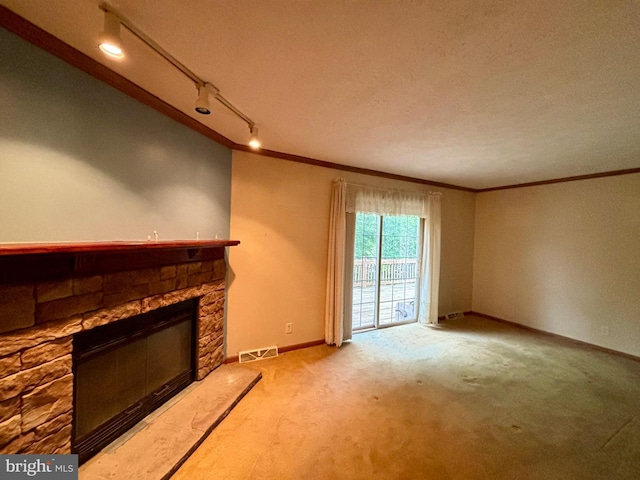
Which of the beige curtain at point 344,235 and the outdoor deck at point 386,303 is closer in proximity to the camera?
the beige curtain at point 344,235

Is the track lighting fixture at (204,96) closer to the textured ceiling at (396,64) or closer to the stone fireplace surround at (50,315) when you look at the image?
the textured ceiling at (396,64)

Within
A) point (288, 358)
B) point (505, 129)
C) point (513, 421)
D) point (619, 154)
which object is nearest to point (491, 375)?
point (513, 421)

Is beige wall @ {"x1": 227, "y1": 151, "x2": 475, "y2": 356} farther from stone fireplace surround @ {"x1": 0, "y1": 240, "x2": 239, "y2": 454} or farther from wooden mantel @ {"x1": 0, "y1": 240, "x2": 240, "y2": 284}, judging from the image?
stone fireplace surround @ {"x1": 0, "y1": 240, "x2": 239, "y2": 454}

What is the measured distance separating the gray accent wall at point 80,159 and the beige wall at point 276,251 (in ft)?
2.37

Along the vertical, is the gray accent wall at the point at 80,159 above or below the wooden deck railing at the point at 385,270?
above

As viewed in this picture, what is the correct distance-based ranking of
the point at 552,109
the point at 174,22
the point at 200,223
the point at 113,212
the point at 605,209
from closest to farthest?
the point at 174,22 < the point at 113,212 < the point at 552,109 < the point at 200,223 < the point at 605,209

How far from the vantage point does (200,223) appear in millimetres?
2283

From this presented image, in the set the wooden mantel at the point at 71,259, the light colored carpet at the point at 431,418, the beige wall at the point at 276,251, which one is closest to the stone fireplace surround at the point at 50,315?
the wooden mantel at the point at 71,259

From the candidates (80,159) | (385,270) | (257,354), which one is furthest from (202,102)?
(385,270)

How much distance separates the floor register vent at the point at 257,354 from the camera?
2.76 metres

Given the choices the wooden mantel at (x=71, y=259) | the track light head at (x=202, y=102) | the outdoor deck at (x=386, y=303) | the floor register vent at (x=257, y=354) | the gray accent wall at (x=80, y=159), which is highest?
the track light head at (x=202, y=102)

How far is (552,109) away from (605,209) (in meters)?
2.74

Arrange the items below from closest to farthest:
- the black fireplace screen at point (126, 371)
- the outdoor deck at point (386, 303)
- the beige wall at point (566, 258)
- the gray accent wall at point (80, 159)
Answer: the gray accent wall at point (80, 159)
the black fireplace screen at point (126, 371)
the beige wall at point (566, 258)
the outdoor deck at point (386, 303)

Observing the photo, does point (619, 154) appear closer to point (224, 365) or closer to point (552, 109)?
point (552, 109)
